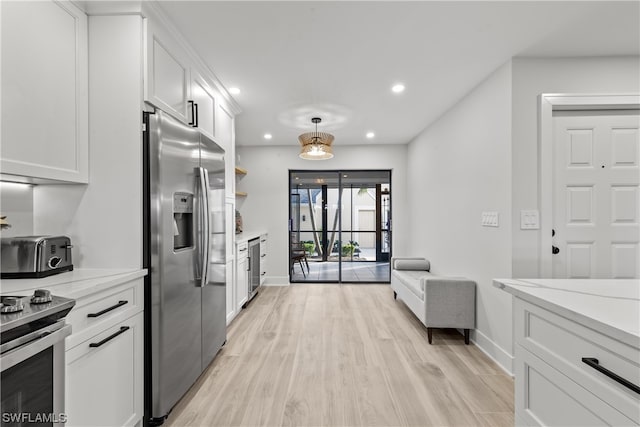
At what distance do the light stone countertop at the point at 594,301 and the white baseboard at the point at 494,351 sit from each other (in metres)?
1.26

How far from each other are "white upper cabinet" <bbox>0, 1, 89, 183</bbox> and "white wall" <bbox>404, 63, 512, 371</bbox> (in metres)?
2.96

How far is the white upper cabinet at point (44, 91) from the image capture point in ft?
4.08

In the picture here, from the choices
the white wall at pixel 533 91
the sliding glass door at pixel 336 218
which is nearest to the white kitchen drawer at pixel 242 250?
the sliding glass door at pixel 336 218

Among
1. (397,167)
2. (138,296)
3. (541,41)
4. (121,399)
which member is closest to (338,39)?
(541,41)

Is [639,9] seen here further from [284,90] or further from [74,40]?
[74,40]

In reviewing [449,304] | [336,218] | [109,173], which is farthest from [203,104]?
[336,218]

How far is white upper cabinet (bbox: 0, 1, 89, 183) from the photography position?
48.9 inches

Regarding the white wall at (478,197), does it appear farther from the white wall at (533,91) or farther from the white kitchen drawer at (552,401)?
the white kitchen drawer at (552,401)

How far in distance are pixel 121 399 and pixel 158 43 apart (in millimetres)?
2047

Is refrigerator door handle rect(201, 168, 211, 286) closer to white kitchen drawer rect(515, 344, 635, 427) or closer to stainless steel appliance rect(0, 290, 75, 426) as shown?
stainless steel appliance rect(0, 290, 75, 426)

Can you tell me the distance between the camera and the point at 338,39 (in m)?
2.01

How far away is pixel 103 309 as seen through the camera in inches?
51.6

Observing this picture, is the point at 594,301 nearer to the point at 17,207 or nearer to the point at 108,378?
the point at 108,378

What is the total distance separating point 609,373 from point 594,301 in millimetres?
308
